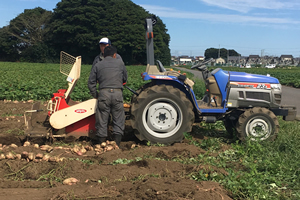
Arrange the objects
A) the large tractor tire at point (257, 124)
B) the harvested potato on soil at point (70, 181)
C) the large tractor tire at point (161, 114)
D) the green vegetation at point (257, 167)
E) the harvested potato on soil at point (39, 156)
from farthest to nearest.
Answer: the large tractor tire at point (257, 124) < the large tractor tire at point (161, 114) < the harvested potato on soil at point (39, 156) < the harvested potato on soil at point (70, 181) < the green vegetation at point (257, 167)

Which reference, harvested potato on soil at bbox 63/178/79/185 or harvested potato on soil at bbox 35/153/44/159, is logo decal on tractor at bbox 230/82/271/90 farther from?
harvested potato on soil at bbox 35/153/44/159

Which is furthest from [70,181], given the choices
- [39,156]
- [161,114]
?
[161,114]

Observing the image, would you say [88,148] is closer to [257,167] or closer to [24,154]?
[24,154]

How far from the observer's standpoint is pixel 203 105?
20.1 ft

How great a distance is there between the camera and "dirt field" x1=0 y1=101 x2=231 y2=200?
3.42 m

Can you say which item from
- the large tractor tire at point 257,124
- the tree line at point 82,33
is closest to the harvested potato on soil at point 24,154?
the large tractor tire at point 257,124

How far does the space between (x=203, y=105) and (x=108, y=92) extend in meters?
1.98

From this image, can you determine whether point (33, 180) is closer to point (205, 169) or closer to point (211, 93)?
point (205, 169)

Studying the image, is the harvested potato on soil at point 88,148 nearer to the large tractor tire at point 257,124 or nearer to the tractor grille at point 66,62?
the tractor grille at point 66,62

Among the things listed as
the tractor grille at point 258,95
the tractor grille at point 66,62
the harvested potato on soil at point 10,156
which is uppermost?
the tractor grille at point 66,62

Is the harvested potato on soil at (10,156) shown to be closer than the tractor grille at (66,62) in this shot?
Yes

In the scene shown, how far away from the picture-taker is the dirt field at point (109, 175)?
3416 millimetres

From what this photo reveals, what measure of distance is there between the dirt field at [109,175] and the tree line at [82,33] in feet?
166

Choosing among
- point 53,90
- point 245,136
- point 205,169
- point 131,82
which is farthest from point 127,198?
point 131,82
